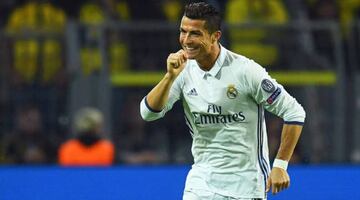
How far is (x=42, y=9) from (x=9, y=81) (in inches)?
33.0

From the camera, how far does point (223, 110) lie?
19.4 feet

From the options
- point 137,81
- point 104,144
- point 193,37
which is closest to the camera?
point 193,37

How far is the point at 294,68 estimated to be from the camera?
9750mm

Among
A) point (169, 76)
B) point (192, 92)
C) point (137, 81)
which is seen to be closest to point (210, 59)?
point (192, 92)

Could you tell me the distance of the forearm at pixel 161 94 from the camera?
5.75 m

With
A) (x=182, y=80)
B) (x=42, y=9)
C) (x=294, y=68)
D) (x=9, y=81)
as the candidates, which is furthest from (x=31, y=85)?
(x=182, y=80)

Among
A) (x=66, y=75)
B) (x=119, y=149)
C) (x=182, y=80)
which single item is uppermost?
(x=182, y=80)

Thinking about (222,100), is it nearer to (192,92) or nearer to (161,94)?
(192,92)

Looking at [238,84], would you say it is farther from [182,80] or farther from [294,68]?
[294,68]

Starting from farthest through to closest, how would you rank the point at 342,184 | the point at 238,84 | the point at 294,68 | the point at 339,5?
the point at 339,5
the point at 294,68
the point at 342,184
the point at 238,84

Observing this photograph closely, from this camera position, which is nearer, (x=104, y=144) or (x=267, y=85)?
(x=267, y=85)

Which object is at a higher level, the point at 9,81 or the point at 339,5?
the point at 339,5

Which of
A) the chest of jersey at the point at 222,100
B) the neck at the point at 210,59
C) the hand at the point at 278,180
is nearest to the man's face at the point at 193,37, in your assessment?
the neck at the point at 210,59

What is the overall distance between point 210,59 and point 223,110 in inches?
11.5
